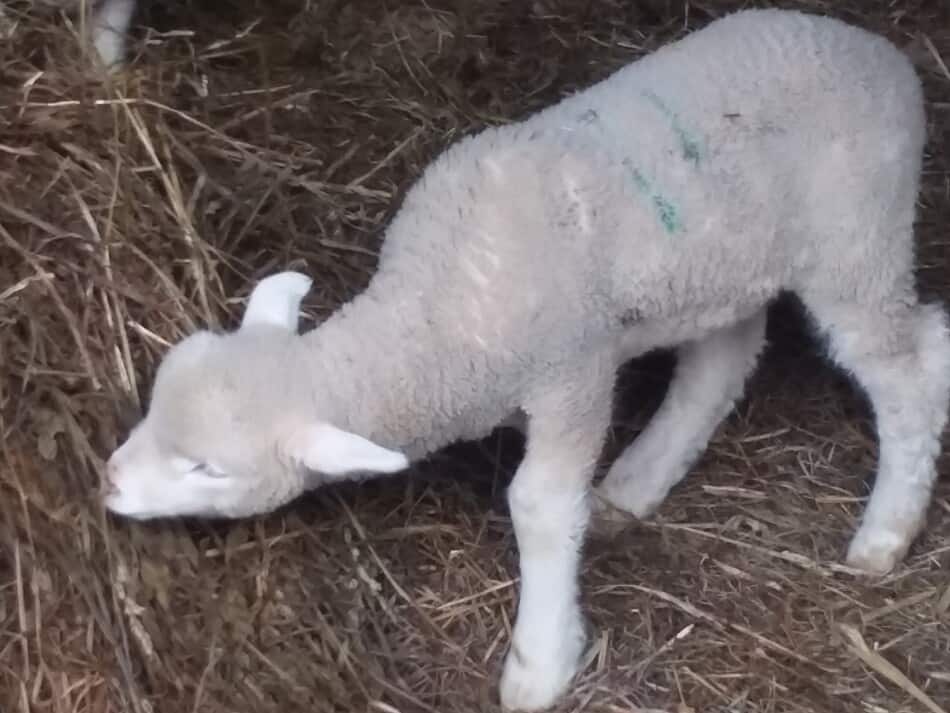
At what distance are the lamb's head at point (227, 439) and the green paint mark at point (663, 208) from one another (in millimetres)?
576

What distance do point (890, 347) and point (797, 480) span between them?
0.43 metres

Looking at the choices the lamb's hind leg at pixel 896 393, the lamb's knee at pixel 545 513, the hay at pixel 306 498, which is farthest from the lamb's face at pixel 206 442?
the lamb's hind leg at pixel 896 393

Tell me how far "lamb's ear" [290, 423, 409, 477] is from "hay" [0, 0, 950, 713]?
0.29 meters

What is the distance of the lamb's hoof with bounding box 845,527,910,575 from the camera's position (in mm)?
2639

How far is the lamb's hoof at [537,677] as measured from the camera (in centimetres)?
239

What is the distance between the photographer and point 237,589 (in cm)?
230

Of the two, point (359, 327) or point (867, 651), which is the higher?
point (359, 327)

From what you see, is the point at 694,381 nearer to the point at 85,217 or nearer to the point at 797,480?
the point at 797,480

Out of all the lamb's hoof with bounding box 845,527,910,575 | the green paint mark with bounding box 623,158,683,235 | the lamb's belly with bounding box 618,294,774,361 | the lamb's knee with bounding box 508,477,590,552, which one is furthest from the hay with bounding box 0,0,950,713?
the green paint mark with bounding box 623,158,683,235

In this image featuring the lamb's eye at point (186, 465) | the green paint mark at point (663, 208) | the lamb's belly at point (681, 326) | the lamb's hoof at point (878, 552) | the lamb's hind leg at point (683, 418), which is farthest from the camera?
the lamb's hind leg at point (683, 418)

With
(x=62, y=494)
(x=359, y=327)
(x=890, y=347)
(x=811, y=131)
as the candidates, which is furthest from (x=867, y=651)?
(x=62, y=494)

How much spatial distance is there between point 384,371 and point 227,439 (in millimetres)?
258

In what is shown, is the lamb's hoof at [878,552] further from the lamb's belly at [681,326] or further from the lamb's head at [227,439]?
the lamb's head at [227,439]

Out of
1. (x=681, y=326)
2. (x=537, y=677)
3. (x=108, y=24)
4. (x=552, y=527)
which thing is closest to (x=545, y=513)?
(x=552, y=527)
